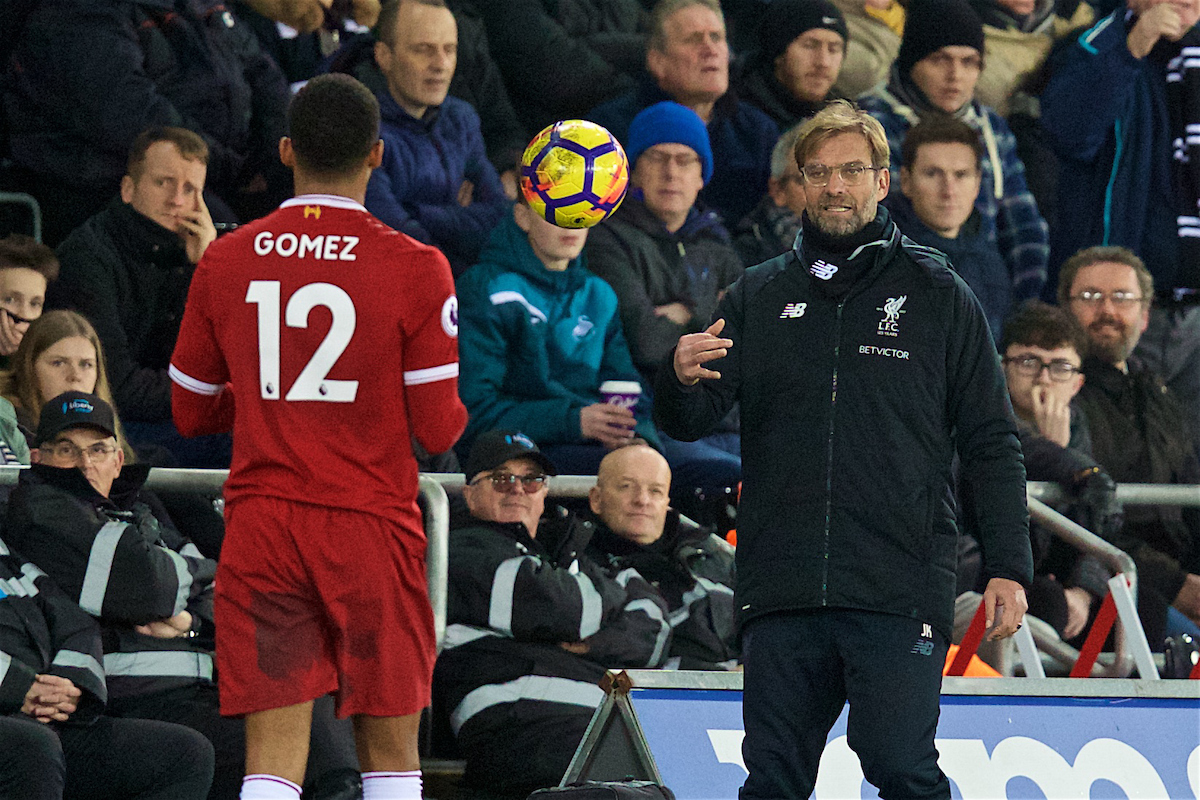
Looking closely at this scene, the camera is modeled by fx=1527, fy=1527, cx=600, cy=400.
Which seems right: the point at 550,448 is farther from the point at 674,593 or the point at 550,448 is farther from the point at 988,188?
the point at 988,188

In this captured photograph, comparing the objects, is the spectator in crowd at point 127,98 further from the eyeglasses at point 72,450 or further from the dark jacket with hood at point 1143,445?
the dark jacket with hood at point 1143,445

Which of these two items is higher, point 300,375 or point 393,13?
point 393,13

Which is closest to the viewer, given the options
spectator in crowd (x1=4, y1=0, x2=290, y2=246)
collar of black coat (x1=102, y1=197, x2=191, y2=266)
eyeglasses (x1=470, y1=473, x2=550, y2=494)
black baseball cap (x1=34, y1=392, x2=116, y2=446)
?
black baseball cap (x1=34, y1=392, x2=116, y2=446)

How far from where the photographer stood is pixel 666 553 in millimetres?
6504

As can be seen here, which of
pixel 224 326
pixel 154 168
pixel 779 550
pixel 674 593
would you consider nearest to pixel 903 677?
pixel 779 550

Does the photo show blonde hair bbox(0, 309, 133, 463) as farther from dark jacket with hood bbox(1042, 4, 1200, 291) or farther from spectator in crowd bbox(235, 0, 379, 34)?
dark jacket with hood bbox(1042, 4, 1200, 291)

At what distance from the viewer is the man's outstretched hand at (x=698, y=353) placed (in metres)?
3.79

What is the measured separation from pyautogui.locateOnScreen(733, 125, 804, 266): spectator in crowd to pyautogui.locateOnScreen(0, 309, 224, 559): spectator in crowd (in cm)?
318

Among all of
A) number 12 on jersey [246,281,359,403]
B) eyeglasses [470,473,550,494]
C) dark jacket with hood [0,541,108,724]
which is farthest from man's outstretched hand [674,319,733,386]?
dark jacket with hood [0,541,108,724]

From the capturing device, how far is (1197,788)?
4.76 m

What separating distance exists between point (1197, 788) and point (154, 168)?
15.6 ft

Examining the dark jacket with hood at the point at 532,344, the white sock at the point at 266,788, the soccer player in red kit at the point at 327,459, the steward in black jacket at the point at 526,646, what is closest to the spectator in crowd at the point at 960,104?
the dark jacket with hood at the point at 532,344

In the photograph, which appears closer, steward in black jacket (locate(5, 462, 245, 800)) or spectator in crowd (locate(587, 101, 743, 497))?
steward in black jacket (locate(5, 462, 245, 800))

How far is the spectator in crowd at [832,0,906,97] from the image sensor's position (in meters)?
8.49
